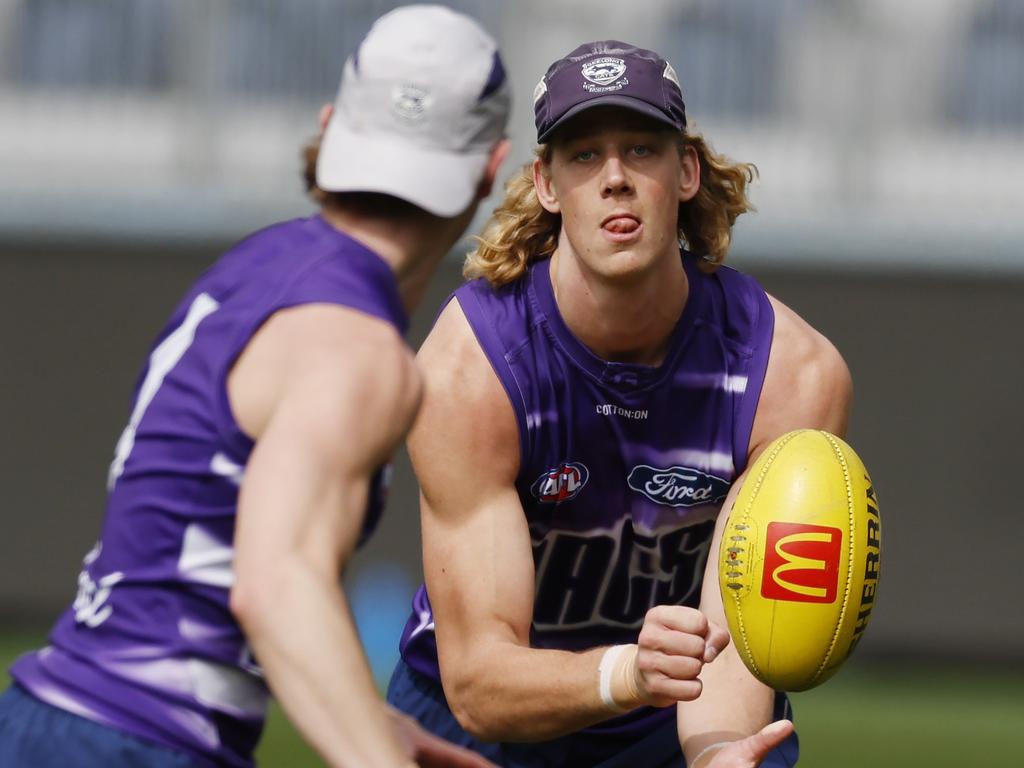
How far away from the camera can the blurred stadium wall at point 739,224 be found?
9.91 metres

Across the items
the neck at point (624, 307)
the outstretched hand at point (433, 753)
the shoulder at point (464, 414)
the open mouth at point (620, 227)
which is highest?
the open mouth at point (620, 227)

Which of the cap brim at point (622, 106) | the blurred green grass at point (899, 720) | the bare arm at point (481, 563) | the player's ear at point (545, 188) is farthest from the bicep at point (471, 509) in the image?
the blurred green grass at point (899, 720)

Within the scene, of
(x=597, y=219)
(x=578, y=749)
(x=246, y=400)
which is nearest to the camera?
(x=246, y=400)

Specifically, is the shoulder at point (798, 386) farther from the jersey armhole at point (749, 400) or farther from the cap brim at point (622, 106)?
the cap brim at point (622, 106)

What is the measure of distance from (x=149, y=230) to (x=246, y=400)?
24.1 feet

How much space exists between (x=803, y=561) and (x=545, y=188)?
1.22 metres

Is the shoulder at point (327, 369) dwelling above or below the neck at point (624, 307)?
above

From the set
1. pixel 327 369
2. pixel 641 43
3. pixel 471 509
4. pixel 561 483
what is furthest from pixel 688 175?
pixel 641 43

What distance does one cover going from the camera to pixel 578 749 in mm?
4859

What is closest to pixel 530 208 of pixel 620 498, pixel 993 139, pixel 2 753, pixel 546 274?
pixel 546 274

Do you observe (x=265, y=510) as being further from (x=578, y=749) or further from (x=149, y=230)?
(x=149, y=230)

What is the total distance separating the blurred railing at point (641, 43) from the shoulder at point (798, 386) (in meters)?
5.63

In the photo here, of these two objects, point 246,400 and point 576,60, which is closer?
point 246,400

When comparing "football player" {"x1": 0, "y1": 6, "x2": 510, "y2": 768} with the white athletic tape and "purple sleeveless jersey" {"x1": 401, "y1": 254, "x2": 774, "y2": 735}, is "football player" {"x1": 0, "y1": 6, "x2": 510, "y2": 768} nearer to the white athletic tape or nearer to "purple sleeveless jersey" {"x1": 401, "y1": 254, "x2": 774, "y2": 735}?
the white athletic tape
